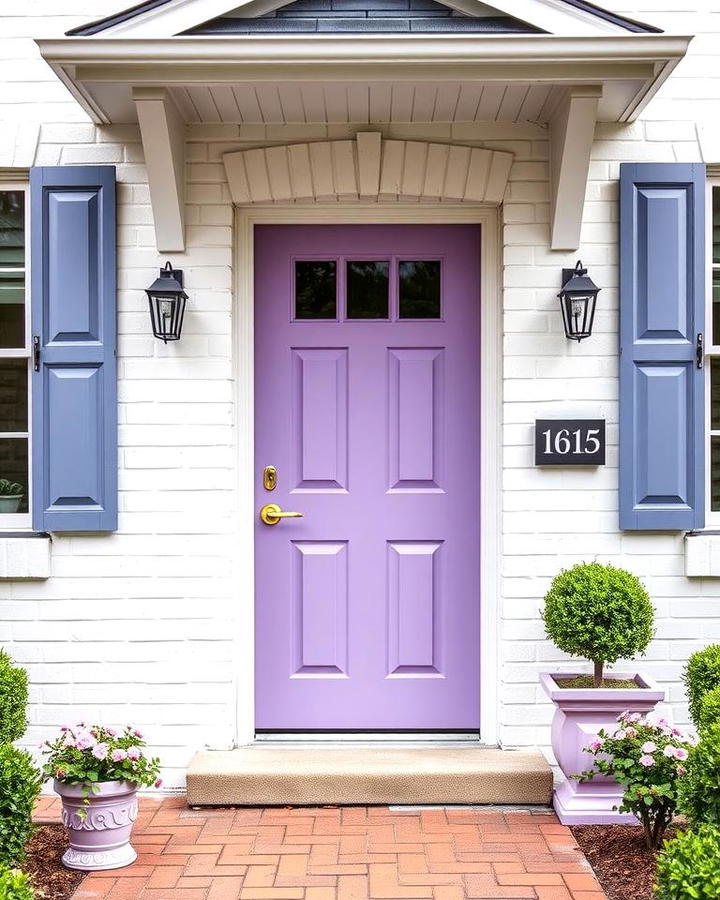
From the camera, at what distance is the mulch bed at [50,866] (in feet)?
11.1

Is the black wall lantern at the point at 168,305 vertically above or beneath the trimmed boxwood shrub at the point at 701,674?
above

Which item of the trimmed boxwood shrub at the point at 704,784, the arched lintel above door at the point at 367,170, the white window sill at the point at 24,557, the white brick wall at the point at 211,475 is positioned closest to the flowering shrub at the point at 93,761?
the white brick wall at the point at 211,475

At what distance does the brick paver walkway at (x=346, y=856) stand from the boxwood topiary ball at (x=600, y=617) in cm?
72

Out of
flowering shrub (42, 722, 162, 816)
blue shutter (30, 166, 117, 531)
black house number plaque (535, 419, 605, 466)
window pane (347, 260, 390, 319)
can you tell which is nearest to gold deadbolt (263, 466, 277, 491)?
blue shutter (30, 166, 117, 531)

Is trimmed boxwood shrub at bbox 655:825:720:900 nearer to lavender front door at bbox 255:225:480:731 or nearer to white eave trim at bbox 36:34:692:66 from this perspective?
lavender front door at bbox 255:225:480:731

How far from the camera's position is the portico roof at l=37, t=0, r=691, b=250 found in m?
3.55

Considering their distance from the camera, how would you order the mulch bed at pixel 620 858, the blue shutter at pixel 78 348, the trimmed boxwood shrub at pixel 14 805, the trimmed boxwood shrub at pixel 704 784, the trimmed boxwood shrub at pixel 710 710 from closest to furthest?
the trimmed boxwood shrub at pixel 704 784, the trimmed boxwood shrub at pixel 14 805, the trimmed boxwood shrub at pixel 710 710, the mulch bed at pixel 620 858, the blue shutter at pixel 78 348

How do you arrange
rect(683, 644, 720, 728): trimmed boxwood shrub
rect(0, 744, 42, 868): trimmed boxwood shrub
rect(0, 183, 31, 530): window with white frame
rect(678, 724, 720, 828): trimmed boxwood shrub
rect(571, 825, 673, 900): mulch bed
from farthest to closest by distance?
rect(0, 183, 31, 530): window with white frame < rect(683, 644, 720, 728): trimmed boxwood shrub < rect(571, 825, 673, 900): mulch bed < rect(0, 744, 42, 868): trimmed boxwood shrub < rect(678, 724, 720, 828): trimmed boxwood shrub

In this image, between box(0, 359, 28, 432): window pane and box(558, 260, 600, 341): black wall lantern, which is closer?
box(558, 260, 600, 341): black wall lantern

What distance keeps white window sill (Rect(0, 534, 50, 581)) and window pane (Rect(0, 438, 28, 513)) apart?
21 cm

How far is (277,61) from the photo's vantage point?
358 centimetres

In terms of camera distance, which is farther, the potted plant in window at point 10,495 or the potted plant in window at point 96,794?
the potted plant in window at point 10,495

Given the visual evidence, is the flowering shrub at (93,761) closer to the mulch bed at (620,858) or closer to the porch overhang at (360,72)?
the mulch bed at (620,858)

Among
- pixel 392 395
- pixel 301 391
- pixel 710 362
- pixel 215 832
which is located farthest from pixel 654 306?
pixel 215 832
